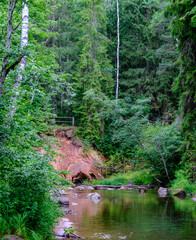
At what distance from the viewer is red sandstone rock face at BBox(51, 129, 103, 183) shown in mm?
22000

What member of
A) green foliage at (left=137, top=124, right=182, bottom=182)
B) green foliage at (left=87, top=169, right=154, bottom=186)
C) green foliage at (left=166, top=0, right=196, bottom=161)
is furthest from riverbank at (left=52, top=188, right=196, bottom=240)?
green foliage at (left=87, top=169, right=154, bottom=186)

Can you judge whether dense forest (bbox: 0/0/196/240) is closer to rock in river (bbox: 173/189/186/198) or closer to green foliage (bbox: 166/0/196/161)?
green foliage (bbox: 166/0/196/161)

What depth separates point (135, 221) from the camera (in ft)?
28.3

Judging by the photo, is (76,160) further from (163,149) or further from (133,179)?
(163,149)

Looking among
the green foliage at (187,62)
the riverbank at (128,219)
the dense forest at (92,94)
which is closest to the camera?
the dense forest at (92,94)

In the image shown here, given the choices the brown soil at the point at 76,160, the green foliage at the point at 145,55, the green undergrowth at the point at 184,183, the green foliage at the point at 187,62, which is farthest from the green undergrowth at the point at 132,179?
the green foliage at the point at 145,55

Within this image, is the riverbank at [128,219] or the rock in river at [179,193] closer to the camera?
the riverbank at [128,219]

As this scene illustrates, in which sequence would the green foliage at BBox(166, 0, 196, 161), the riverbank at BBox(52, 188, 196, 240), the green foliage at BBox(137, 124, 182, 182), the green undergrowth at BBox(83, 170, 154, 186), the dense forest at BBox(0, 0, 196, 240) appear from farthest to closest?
the green undergrowth at BBox(83, 170, 154, 186) < the green foliage at BBox(137, 124, 182, 182) < the green foliage at BBox(166, 0, 196, 161) < the riverbank at BBox(52, 188, 196, 240) < the dense forest at BBox(0, 0, 196, 240)

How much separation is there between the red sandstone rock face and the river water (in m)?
10.2

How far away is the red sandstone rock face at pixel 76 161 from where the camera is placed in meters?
22.0

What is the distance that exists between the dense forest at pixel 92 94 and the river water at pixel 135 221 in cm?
173

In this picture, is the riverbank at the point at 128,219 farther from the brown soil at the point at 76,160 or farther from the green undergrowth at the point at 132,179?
the brown soil at the point at 76,160

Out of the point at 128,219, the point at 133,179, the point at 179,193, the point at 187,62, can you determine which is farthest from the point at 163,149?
the point at 128,219

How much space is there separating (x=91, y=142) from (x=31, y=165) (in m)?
20.3
